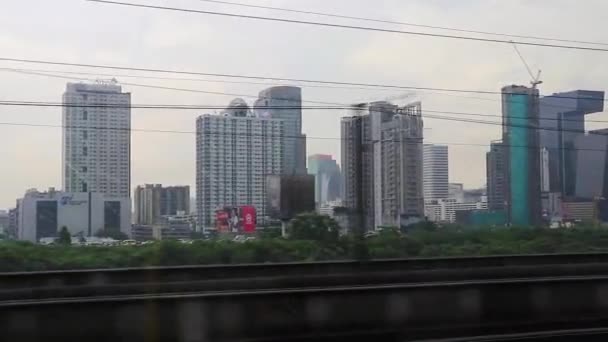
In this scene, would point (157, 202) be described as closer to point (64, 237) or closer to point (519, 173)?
point (64, 237)

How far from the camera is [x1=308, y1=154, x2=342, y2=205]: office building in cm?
2828

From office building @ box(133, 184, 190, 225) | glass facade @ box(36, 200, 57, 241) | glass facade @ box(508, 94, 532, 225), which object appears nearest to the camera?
glass facade @ box(36, 200, 57, 241)

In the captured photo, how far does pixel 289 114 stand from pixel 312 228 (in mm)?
4328

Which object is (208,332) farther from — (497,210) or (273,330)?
(497,210)

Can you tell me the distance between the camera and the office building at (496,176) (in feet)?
107

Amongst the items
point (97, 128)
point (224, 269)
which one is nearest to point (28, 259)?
point (97, 128)

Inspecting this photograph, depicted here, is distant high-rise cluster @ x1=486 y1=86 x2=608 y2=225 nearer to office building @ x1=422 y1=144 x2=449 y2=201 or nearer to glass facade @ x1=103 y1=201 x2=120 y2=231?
office building @ x1=422 y1=144 x2=449 y2=201

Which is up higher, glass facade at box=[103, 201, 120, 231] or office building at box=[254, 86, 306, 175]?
office building at box=[254, 86, 306, 175]

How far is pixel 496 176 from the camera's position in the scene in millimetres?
33406

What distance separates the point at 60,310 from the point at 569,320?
8.67 metres

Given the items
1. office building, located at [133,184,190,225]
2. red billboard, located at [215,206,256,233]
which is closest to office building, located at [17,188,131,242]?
office building, located at [133,184,190,225]

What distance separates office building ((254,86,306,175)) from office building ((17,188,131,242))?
253 inches

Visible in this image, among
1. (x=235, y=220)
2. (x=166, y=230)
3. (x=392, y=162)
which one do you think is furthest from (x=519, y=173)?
(x=166, y=230)

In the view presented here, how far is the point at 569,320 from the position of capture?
13641 millimetres
